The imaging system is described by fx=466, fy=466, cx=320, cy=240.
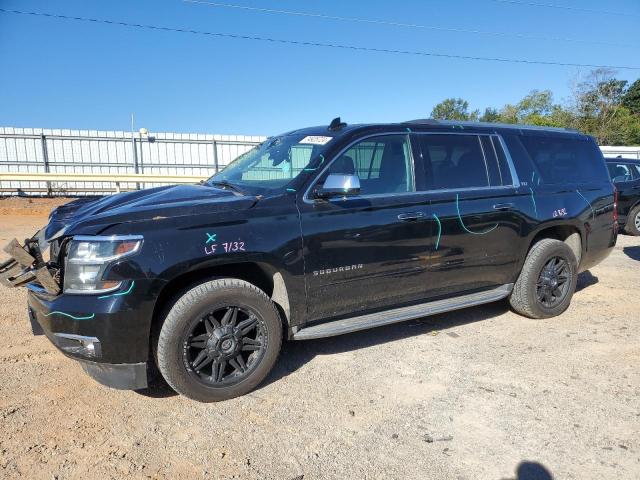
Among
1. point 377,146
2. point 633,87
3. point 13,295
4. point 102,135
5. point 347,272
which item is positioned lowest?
point 13,295

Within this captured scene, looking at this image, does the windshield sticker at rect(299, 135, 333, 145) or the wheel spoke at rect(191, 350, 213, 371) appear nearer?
the wheel spoke at rect(191, 350, 213, 371)

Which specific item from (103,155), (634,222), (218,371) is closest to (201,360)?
(218,371)

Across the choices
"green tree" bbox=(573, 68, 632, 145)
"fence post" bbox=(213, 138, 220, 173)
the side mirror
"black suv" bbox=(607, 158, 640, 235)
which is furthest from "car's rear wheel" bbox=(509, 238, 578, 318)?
"green tree" bbox=(573, 68, 632, 145)

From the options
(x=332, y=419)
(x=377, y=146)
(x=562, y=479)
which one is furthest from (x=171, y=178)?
(x=562, y=479)

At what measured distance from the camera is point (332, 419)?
3.03 metres

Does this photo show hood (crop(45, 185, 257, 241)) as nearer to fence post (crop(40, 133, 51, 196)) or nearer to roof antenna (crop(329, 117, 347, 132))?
Result: roof antenna (crop(329, 117, 347, 132))

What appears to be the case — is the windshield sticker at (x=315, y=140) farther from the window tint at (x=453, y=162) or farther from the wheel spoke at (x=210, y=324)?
the wheel spoke at (x=210, y=324)

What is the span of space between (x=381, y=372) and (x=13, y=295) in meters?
4.50

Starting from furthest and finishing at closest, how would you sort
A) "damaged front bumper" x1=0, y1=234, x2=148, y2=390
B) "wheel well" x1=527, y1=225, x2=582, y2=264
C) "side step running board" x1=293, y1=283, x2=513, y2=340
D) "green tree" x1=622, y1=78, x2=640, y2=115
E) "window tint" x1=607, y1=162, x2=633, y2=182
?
"green tree" x1=622, y1=78, x2=640, y2=115, "window tint" x1=607, y1=162, x2=633, y2=182, "wheel well" x1=527, y1=225, x2=582, y2=264, "side step running board" x1=293, y1=283, x2=513, y2=340, "damaged front bumper" x1=0, y1=234, x2=148, y2=390

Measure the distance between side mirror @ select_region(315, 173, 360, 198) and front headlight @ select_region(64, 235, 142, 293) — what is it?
4.39 feet

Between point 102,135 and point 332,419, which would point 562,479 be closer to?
point 332,419

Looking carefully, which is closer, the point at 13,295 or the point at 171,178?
the point at 13,295

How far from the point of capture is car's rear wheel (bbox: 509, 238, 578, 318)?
475 cm

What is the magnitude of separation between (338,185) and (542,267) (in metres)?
2.64
